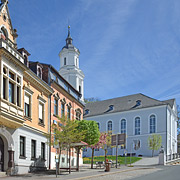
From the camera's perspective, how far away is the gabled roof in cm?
6347

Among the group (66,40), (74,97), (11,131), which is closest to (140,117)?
(66,40)

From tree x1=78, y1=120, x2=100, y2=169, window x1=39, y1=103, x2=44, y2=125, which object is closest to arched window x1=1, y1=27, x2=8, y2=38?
window x1=39, y1=103, x2=44, y2=125

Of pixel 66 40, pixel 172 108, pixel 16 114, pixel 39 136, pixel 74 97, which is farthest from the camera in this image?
pixel 66 40

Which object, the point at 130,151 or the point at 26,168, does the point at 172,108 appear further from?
the point at 26,168

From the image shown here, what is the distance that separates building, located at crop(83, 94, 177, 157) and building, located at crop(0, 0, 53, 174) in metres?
32.1

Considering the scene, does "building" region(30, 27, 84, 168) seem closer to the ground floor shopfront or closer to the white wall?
the ground floor shopfront

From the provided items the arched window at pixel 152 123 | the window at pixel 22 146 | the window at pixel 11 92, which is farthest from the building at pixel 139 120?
the window at pixel 11 92

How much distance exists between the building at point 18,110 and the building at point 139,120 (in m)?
32.1

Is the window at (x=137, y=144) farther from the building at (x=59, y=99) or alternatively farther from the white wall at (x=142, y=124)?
the building at (x=59, y=99)

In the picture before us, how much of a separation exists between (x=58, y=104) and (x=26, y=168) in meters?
9.38

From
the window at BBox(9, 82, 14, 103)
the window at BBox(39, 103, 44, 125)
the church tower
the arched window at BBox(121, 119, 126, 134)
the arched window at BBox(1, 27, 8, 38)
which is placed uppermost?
the church tower

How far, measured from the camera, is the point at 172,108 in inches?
2594

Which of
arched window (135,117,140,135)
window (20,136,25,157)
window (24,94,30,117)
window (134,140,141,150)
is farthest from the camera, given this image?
arched window (135,117,140,135)

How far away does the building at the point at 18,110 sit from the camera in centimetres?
1981
